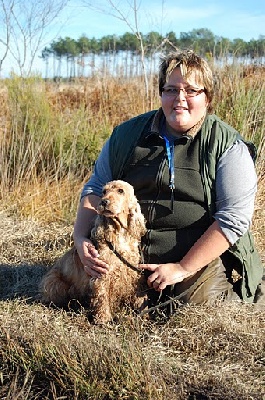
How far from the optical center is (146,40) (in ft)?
30.3

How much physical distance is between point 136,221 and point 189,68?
102 centimetres

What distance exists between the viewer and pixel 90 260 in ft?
11.8

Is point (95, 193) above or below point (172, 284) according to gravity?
above

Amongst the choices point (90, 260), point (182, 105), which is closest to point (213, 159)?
point (182, 105)

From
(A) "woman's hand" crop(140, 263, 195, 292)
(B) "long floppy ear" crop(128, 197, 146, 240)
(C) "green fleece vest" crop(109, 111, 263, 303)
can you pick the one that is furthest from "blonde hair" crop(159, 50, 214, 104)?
(A) "woman's hand" crop(140, 263, 195, 292)

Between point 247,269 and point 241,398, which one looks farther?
point 247,269

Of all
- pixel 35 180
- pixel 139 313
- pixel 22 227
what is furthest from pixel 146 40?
pixel 139 313

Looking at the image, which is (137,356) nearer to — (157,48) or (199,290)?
(199,290)

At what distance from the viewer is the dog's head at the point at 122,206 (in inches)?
132

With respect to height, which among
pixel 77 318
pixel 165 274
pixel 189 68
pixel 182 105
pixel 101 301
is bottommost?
pixel 77 318

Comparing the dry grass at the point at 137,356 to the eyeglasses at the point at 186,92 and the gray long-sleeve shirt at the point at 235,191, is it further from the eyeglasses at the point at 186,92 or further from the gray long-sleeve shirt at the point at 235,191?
the eyeglasses at the point at 186,92

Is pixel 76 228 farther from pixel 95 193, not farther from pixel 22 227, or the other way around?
pixel 22 227

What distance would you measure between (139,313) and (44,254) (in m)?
1.80

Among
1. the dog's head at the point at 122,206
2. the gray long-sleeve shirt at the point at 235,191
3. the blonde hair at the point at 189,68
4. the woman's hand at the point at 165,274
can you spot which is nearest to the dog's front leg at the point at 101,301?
the woman's hand at the point at 165,274
